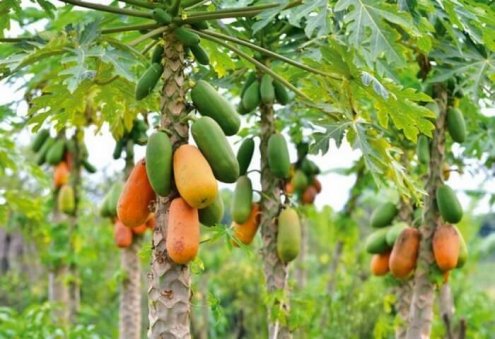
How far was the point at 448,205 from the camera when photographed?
3371mm

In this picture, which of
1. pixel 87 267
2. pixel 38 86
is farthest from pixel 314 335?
pixel 87 267

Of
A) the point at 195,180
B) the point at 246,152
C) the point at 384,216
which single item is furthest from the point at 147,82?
the point at 384,216

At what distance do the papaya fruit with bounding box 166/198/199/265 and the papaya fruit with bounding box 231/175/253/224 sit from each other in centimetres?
107

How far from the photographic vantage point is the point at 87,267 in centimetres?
1027

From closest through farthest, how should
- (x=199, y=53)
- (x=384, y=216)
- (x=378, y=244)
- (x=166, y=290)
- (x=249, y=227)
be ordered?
(x=166, y=290) < (x=199, y=53) < (x=249, y=227) < (x=378, y=244) < (x=384, y=216)

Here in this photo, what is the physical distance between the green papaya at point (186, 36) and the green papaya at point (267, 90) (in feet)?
2.77

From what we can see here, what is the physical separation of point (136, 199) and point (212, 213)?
231mm

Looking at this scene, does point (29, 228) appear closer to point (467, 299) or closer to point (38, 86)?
point (38, 86)

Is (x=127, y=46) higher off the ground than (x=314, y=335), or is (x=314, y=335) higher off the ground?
(x=127, y=46)

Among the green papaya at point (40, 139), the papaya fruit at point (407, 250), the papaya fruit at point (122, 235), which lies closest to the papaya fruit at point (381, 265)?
the papaya fruit at point (407, 250)

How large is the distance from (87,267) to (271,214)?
7103 millimetres

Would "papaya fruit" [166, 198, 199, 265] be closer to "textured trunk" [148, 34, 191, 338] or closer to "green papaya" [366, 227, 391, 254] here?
"textured trunk" [148, 34, 191, 338]

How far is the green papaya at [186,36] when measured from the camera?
2.61 m

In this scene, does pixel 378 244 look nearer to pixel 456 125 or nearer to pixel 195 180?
pixel 456 125
